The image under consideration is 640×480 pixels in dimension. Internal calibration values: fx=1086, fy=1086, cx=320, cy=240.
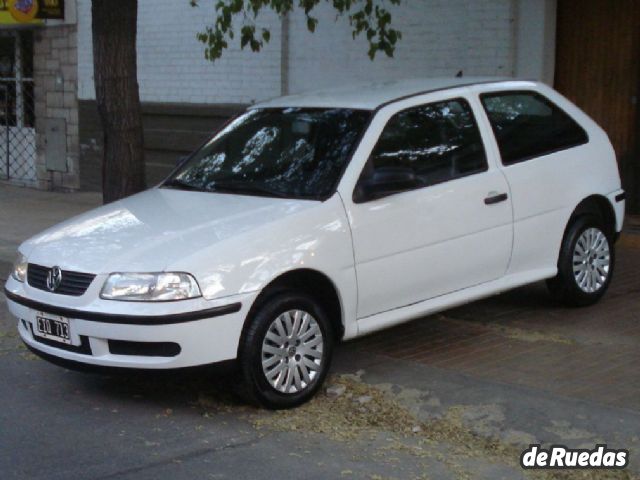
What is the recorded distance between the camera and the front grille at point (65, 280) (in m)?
5.91

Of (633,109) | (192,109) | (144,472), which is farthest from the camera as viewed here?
(192,109)

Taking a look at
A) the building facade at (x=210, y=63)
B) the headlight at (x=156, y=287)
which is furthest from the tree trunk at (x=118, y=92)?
the building facade at (x=210, y=63)

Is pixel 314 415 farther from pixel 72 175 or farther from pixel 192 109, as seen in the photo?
pixel 72 175

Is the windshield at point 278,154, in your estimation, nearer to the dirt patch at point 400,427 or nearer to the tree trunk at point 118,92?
the dirt patch at point 400,427

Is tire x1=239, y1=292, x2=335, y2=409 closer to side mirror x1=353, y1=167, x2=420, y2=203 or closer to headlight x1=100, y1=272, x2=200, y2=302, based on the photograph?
headlight x1=100, y1=272, x2=200, y2=302

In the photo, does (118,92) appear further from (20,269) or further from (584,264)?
(584,264)

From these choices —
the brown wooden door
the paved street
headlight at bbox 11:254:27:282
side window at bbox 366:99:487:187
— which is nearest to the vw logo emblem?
headlight at bbox 11:254:27:282

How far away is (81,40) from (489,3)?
7.34 meters

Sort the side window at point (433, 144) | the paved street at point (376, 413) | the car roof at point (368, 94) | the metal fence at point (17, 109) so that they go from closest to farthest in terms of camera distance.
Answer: the paved street at point (376, 413), the side window at point (433, 144), the car roof at point (368, 94), the metal fence at point (17, 109)

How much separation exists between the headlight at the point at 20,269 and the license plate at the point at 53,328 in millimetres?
353

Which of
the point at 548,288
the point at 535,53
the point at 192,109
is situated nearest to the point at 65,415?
the point at 548,288

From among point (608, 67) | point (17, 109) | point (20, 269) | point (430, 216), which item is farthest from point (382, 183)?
point (17, 109)

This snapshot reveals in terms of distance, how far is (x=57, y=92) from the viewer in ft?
55.5

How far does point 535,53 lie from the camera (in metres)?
11.2
